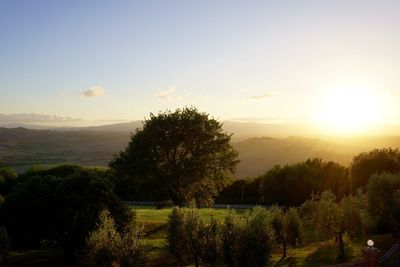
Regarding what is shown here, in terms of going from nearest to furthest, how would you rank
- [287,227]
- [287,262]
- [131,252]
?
[131,252] → [287,262] → [287,227]

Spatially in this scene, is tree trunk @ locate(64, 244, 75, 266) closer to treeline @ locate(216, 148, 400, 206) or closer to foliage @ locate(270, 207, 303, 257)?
foliage @ locate(270, 207, 303, 257)

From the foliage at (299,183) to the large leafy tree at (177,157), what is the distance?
2345 centimetres

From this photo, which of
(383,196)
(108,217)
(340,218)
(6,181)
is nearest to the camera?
(108,217)

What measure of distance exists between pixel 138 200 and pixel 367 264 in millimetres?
78607

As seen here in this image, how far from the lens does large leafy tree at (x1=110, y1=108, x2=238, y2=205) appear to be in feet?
193

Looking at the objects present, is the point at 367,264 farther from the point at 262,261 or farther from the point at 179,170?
the point at 179,170

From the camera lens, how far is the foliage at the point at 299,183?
271ft

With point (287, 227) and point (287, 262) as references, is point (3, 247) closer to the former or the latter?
point (287, 262)

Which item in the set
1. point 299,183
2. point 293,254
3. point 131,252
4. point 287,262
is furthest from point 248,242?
point 299,183

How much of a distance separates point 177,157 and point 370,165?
29.7 meters

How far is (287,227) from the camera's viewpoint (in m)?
40.7

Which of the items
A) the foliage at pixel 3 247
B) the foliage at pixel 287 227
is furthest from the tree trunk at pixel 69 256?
the foliage at pixel 287 227

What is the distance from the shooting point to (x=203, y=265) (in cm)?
3684

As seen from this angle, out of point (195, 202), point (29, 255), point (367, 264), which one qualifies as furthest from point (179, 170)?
point (367, 264)
